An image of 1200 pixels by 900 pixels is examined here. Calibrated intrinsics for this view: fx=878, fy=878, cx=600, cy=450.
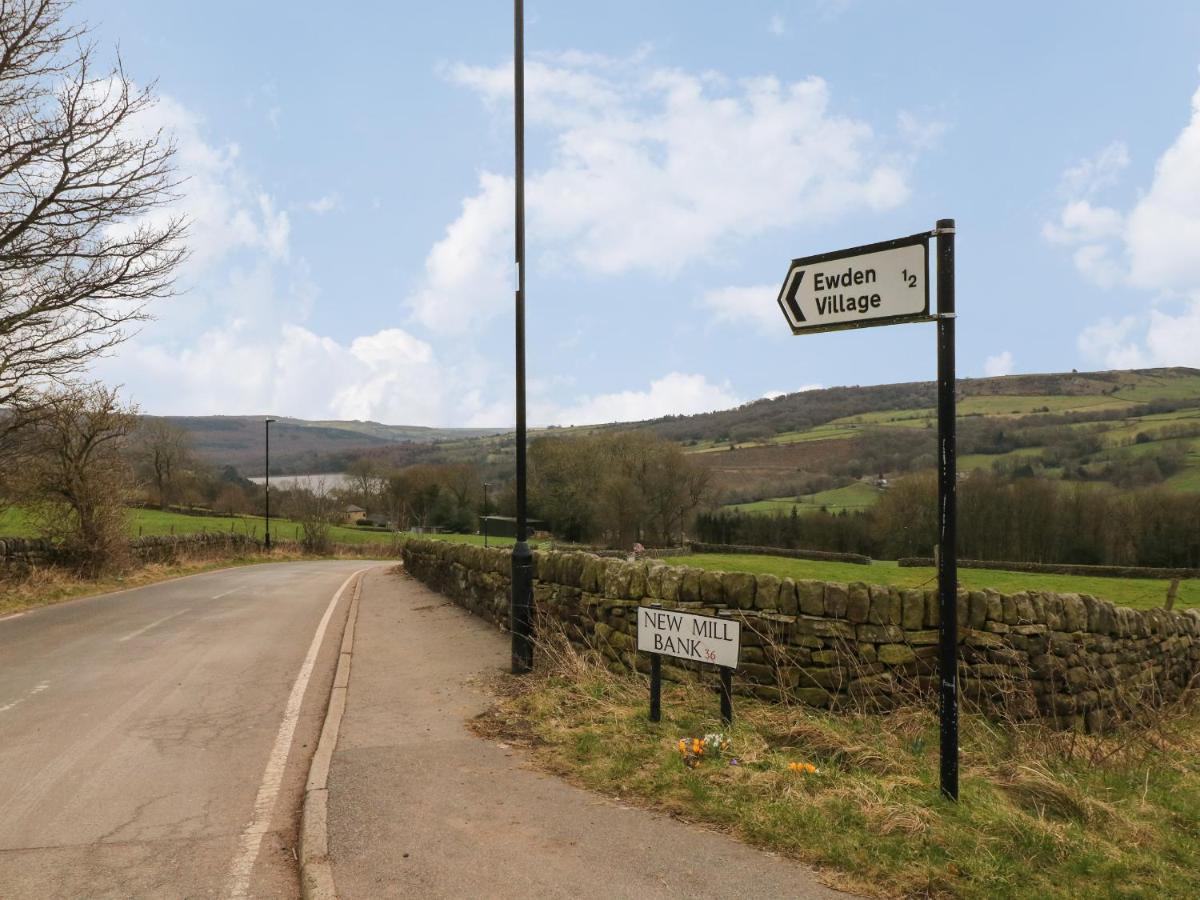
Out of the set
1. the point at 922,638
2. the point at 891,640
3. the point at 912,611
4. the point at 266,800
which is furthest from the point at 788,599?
the point at 266,800

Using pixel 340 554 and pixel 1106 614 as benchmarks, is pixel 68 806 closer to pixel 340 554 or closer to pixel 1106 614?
pixel 1106 614

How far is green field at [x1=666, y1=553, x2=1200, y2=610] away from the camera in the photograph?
123ft

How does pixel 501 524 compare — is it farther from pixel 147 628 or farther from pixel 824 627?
pixel 824 627

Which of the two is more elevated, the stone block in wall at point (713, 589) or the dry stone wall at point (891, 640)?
the stone block in wall at point (713, 589)

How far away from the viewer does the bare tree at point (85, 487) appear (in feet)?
71.5

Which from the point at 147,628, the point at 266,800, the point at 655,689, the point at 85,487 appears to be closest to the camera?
the point at 266,800

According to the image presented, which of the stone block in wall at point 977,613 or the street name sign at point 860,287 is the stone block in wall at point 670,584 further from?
the street name sign at point 860,287

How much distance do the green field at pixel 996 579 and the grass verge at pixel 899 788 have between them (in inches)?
1068

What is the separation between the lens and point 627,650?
836cm

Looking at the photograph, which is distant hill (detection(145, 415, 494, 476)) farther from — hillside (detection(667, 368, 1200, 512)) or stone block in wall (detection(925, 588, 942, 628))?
stone block in wall (detection(925, 588, 942, 628))

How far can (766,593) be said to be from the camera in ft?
24.7

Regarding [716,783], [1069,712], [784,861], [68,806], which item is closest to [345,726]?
[68,806]

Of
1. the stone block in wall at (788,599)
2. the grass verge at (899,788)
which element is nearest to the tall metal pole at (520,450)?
the grass verge at (899,788)

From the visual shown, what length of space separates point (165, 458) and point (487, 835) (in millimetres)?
72781
